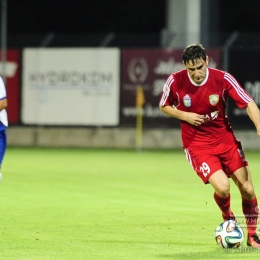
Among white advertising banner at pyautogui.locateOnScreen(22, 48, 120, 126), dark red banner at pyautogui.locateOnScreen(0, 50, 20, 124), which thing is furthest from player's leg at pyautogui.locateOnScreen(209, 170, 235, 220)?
dark red banner at pyautogui.locateOnScreen(0, 50, 20, 124)

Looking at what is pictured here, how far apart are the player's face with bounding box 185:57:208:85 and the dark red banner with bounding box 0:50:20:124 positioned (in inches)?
705

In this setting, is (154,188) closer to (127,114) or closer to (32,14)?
(127,114)

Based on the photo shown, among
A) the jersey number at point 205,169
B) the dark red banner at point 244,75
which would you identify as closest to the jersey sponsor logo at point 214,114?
the jersey number at point 205,169

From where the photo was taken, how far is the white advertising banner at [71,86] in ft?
85.9

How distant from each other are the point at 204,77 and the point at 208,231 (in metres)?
1.99

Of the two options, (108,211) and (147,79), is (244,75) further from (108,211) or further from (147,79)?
(108,211)

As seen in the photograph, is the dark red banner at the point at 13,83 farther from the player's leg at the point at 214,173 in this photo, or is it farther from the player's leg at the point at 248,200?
the player's leg at the point at 248,200

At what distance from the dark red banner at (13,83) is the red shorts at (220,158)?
17.7 m

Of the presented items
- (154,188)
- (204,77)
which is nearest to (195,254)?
(204,77)

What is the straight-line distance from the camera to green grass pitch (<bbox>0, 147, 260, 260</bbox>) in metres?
9.12

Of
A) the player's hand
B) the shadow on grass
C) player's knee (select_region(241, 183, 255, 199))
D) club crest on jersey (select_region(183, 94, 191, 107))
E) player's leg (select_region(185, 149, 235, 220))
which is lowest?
the shadow on grass

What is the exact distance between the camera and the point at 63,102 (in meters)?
26.4

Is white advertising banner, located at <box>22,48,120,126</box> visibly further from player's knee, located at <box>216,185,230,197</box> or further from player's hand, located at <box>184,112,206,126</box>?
player's knee, located at <box>216,185,230,197</box>

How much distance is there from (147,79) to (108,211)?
13.8 metres
